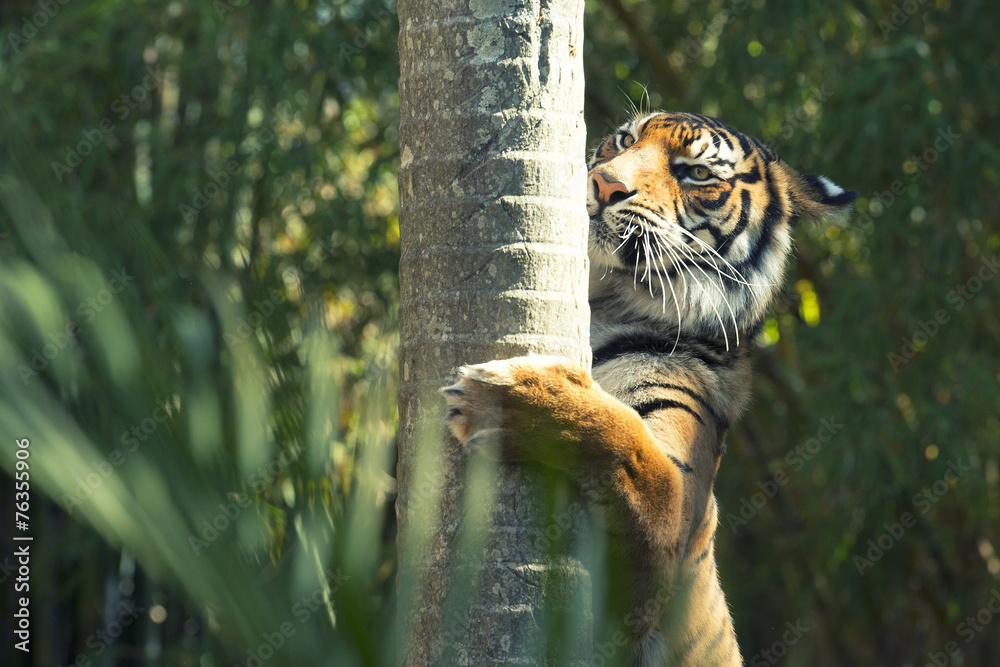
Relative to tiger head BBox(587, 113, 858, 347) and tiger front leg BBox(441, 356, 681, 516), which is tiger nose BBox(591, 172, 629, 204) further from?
tiger front leg BBox(441, 356, 681, 516)

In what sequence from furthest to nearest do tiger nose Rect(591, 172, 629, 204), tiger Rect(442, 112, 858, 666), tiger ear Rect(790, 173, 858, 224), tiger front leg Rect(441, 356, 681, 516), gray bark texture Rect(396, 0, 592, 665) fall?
1. tiger ear Rect(790, 173, 858, 224)
2. tiger nose Rect(591, 172, 629, 204)
3. tiger Rect(442, 112, 858, 666)
4. tiger front leg Rect(441, 356, 681, 516)
5. gray bark texture Rect(396, 0, 592, 665)

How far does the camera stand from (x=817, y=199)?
2.83 meters

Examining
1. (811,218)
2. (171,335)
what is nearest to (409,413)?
(171,335)

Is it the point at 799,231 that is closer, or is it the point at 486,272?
the point at 486,272

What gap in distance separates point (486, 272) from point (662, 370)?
3.33 feet

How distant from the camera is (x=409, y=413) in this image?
4.68 ft

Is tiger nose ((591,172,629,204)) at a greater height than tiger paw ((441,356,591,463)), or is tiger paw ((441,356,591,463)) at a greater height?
tiger nose ((591,172,629,204))

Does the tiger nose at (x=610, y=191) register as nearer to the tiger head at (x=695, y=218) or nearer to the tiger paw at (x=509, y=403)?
the tiger head at (x=695, y=218)

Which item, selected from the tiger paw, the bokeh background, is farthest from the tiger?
the bokeh background

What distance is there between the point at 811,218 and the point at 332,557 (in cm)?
216

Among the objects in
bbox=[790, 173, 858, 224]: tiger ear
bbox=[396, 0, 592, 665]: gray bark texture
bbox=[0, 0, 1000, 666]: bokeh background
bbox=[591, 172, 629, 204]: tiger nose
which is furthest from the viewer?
bbox=[0, 0, 1000, 666]: bokeh background

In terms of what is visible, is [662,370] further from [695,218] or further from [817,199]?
[817,199]

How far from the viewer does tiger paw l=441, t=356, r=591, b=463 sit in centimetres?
139

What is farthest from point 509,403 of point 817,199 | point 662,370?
point 817,199
